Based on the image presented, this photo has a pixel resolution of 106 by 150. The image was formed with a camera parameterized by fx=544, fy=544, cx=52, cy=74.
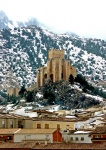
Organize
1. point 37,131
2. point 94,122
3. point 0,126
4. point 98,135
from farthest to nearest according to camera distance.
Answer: point 94,122 → point 0,126 → point 37,131 → point 98,135

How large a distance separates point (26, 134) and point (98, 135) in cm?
1243

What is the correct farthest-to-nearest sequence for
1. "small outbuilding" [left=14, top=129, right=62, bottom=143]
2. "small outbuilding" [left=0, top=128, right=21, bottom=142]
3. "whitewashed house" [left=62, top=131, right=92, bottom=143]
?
"whitewashed house" [left=62, top=131, right=92, bottom=143] → "small outbuilding" [left=0, top=128, right=21, bottom=142] → "small outbuilding" [left=14, top=129, right=62, bottom=143]

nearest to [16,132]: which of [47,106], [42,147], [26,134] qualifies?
[26,134]

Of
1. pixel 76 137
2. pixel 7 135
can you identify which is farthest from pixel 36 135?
pixel 76 137

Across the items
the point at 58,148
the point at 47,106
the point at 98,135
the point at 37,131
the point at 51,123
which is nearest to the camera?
the point at 58,148

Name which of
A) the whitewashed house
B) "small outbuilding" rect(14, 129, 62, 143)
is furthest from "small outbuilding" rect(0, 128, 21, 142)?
the whitewashed house

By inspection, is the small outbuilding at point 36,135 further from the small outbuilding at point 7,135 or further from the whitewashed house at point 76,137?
the whitewashed house at point 76,137

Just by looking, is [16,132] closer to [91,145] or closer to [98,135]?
[98,135]

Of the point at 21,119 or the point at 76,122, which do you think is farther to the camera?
the point at 76,122

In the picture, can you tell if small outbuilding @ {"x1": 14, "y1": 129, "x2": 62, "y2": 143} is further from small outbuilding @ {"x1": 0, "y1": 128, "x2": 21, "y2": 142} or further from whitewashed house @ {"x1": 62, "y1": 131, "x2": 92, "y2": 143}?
whitewashed house @ {"x1": 62, "y1": 131, "x2": 92, "y2": 143}

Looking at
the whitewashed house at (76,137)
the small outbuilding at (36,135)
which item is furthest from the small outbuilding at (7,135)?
the whitewashed house at (76,137)

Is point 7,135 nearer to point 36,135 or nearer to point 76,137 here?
point 36,135

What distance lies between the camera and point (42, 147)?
71.3 m

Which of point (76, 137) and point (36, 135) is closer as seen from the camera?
point (36, 135)
